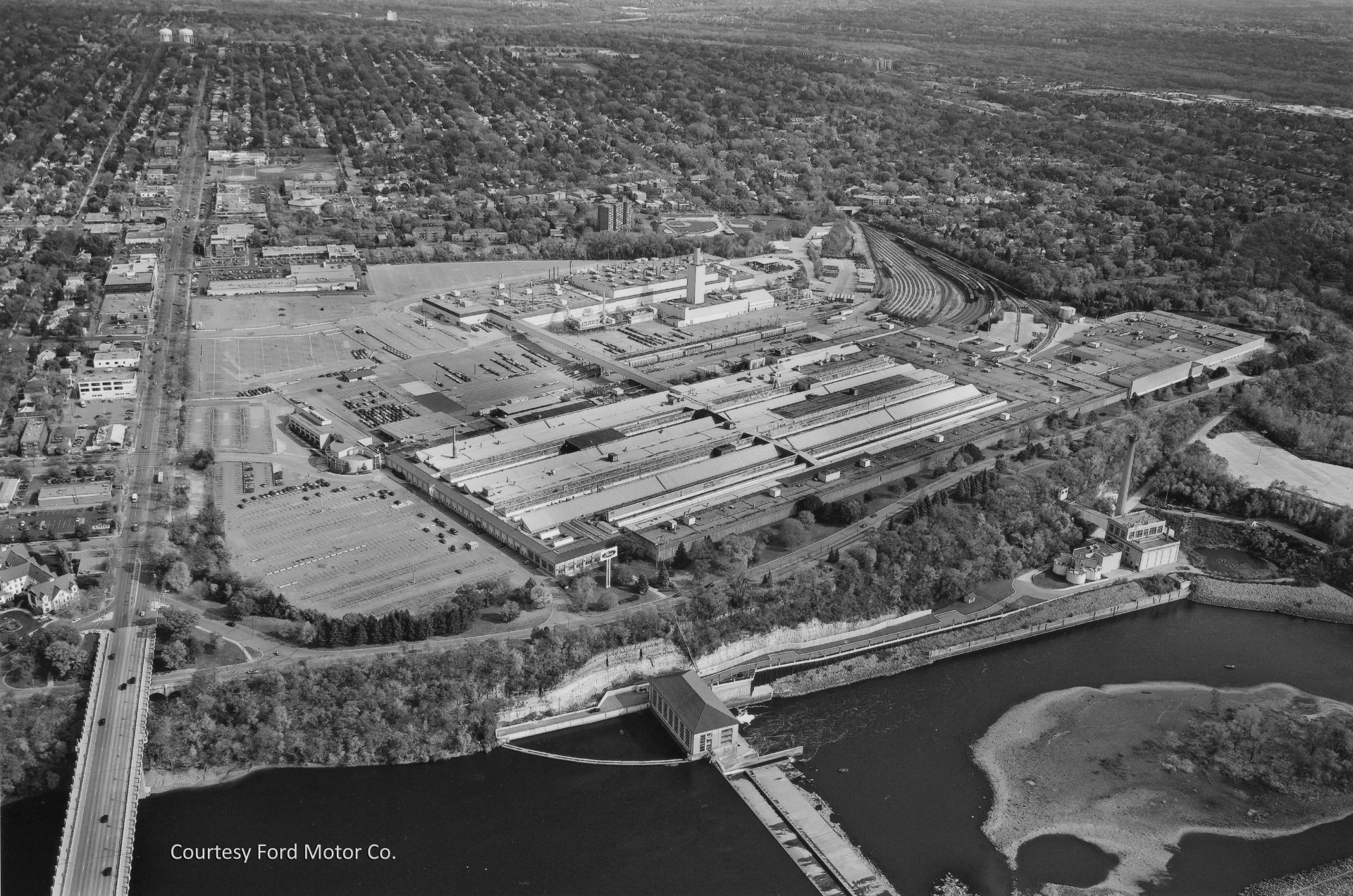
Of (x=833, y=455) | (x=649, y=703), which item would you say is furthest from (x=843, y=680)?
(x=833, y=455)

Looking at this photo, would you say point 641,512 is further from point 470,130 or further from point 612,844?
point 470,130

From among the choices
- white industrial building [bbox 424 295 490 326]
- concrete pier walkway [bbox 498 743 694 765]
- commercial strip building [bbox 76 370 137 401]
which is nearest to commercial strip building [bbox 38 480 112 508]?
commercial strip building [bbox 76 370 137 401]

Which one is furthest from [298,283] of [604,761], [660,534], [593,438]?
[604,761]

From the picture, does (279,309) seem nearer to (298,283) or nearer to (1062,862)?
(298,283)

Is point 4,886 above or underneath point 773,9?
underneath

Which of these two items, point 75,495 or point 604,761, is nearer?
point 604,761
